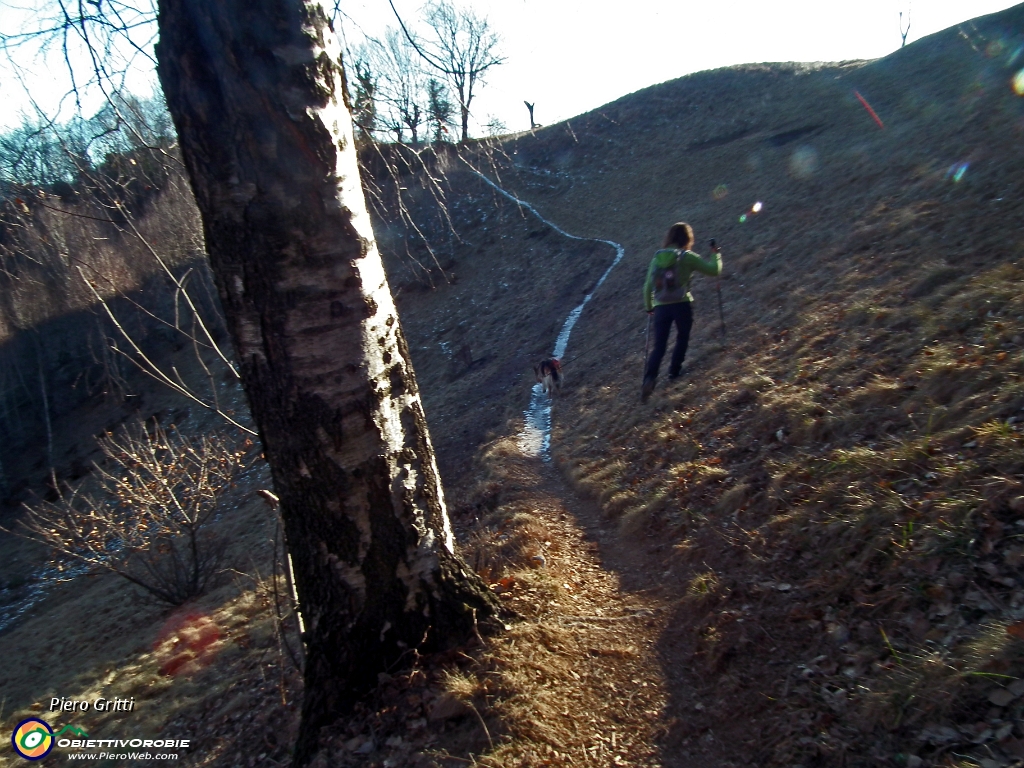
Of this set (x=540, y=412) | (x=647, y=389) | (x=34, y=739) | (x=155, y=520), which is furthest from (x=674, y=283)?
(x=155, y=520)

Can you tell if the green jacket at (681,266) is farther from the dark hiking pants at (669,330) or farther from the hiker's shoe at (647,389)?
the hiker's shoe at (647,389)

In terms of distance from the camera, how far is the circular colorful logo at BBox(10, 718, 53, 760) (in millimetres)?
4875

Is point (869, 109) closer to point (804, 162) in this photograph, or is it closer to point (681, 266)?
point (804, 162)

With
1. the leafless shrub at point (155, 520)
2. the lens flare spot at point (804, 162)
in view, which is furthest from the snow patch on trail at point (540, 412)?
the lens flare spot at point (804, 162)

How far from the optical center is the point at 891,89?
22.3 m

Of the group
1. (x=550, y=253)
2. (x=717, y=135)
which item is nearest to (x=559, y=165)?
(x=717, y=135)

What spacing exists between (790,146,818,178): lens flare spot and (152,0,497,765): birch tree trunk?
17212 mm

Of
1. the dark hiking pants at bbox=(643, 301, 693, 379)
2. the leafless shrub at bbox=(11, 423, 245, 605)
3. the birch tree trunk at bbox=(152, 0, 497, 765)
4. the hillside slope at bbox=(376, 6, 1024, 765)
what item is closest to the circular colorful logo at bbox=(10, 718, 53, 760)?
the leafless shrub at bbox=(11, 423, 245, 605)

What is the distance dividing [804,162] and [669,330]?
14.6 meters

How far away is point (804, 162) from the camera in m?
19.0

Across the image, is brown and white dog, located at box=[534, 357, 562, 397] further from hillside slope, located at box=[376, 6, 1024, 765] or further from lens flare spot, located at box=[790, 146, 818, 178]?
lens flare spot, located at box=[790, 146, 818, 178]

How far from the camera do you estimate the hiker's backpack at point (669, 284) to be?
7.23m

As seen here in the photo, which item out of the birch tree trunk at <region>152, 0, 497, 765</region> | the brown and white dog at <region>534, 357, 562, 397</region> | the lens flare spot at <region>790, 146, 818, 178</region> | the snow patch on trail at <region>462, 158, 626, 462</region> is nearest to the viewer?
the birch tree trunk at <region>152, 0, 497, 765</region>

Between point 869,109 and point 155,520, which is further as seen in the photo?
point 869,109
